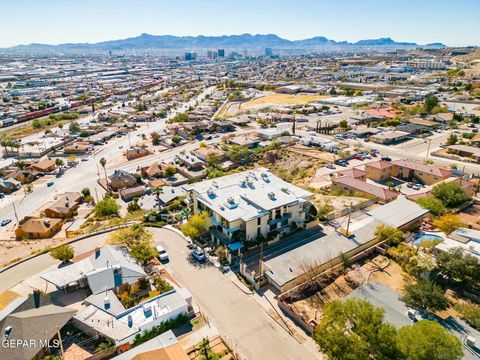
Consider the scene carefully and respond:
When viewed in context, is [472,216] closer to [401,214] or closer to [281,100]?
[401,214]

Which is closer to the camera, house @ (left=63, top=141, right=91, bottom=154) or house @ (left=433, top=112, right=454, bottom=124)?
house @ (left=63, top=141, right=91, bottom=154)

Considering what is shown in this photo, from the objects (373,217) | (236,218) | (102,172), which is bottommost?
(102,172)

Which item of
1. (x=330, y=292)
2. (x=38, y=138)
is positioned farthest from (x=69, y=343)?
(x=38, y=138)

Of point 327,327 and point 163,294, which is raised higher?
point 327,327

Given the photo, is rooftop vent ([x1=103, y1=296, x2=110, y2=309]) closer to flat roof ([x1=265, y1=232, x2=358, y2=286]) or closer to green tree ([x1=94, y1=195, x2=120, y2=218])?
flat roof ([x1=265, y1=232, x2=358, y2=286])

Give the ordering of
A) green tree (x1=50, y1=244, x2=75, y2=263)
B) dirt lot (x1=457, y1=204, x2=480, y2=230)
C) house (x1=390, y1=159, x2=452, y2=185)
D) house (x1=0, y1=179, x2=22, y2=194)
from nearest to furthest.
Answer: green tree (x1=50, y1=244, x2=75, y2=263) → dirt lot (x1=457, y1=204, x2=480, y2=230) → house (x1=390, y1=159, x2=452, y2=185) → house (x1=0, y1=179, x2=22, y2=194)

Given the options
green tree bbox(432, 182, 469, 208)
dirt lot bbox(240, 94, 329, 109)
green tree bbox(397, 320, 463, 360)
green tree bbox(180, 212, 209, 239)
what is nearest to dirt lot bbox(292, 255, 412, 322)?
green tree bbox(397, 320, 463, 360)

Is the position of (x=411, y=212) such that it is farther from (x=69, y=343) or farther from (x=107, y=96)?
(x=107, y=96)

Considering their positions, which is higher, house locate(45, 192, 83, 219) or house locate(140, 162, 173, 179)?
house locate(140, 162, 173, 179)
